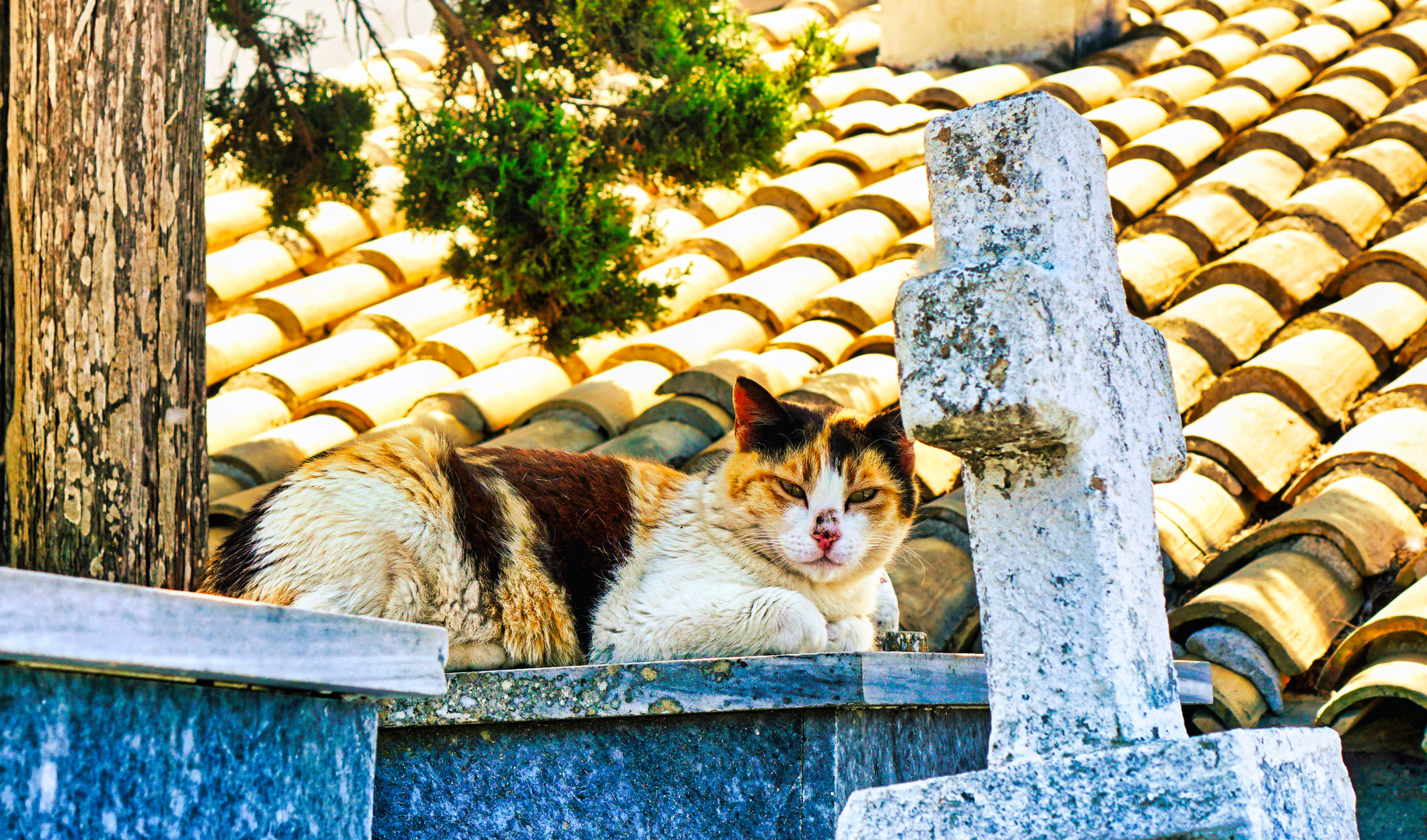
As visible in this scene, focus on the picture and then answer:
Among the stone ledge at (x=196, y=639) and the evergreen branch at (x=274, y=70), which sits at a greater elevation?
the evergreen branch at (x=274, y=70)

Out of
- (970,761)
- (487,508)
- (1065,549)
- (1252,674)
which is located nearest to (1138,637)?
(1065,549)

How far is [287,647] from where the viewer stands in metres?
1.31

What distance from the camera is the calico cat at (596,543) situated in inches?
94.7

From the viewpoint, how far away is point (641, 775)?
2.10 meters

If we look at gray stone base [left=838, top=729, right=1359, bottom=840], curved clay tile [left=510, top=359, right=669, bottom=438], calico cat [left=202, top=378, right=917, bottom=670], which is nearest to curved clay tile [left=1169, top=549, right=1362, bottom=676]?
calico cat [left=202, top=378, right=917, bottom=670]

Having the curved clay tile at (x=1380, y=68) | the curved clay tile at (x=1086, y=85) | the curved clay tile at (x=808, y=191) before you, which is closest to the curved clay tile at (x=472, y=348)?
the curved clay tile at (x=808, y=191)

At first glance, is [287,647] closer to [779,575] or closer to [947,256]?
[947,256]

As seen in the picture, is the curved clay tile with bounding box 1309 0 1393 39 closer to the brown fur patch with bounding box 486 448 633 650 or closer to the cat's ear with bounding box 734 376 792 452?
the cat's ear with bounding box 734 376 792 452

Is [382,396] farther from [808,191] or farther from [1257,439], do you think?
[1257,439]

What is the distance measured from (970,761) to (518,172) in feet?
8.49

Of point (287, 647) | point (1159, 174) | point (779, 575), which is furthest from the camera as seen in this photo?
point (1159, 174)

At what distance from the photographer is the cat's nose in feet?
8.55

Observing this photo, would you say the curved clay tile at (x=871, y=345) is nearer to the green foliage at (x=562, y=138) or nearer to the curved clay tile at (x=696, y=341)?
the curved clay tile at (x=696, y=341)

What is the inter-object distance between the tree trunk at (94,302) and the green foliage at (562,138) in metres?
1.74
